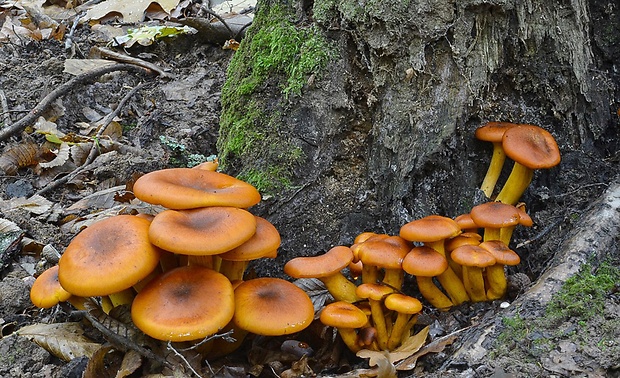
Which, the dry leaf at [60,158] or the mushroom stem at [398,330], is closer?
the mushroom stem at [398,330]

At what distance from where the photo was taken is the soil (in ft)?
8.75

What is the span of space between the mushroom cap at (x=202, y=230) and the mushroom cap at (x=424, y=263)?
2.79ft

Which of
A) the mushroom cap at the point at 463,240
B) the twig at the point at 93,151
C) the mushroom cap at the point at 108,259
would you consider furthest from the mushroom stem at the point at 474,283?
the twig at the point at 93,151

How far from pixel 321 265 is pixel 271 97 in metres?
1.42

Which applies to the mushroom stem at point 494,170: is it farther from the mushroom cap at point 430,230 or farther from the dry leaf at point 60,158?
the dry leaf at point 60,158

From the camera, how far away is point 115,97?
22.5ft

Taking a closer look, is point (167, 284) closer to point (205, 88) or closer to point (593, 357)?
point (593, 357)

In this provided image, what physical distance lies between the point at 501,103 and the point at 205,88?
3988 millimetres

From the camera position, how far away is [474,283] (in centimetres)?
330

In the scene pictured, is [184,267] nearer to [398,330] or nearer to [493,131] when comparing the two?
[398,330]

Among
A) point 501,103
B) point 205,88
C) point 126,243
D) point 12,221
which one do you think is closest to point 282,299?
point 126,243

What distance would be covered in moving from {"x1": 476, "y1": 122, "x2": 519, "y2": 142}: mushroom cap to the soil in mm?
600

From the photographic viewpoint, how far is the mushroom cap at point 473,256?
9.75 feet

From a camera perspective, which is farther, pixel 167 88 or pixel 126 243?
pixel 167 88
